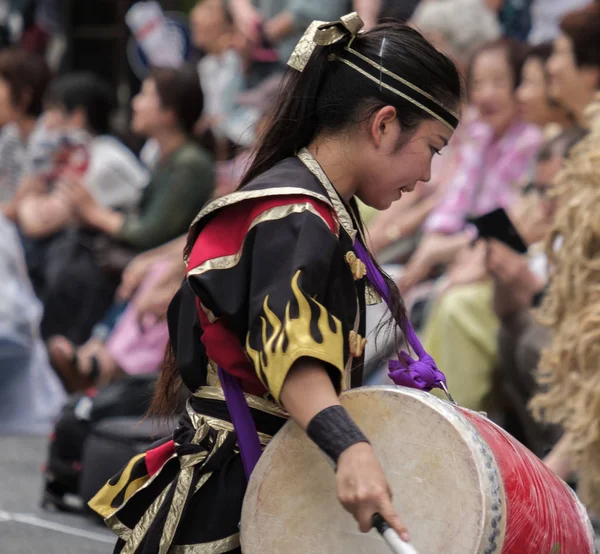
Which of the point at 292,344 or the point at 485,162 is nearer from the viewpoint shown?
the point at 292,344

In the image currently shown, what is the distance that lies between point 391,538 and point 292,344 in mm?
336

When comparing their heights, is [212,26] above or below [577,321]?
below

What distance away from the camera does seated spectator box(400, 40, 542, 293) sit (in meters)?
5.94

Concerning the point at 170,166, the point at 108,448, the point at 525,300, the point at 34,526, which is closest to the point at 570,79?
the point at 525,300

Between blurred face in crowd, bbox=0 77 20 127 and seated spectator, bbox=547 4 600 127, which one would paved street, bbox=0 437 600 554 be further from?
blurred face in crowd, bbox=0 77 20 127

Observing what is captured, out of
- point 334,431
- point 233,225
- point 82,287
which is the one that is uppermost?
point 233,225

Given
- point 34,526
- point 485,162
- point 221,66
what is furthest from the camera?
point 221,66

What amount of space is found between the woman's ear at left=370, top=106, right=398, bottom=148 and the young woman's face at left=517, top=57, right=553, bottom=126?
361 centimetres

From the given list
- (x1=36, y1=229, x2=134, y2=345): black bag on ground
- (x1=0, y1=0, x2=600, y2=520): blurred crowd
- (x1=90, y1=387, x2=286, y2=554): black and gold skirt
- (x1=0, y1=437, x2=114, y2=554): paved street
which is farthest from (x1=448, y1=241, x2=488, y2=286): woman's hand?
(x1=90, y1=387, x2=286, y2=554): black and gold skirt

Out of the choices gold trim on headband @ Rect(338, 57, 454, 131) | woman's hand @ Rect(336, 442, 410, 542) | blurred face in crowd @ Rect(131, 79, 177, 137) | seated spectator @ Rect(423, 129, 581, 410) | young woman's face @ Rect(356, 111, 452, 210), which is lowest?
blurred face in crowd @ Rect(131, 79, 177, 137)

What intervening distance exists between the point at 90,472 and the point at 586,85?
2497 mm

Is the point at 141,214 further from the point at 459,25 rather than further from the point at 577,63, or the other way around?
the point at 577,63

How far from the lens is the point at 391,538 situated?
1976 millimetres

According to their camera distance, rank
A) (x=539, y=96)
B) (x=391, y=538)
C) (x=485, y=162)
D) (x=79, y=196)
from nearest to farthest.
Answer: (x=391, y=538)
(x=539, y=96)
(x=485, y=162)
(x=79, y=196)
